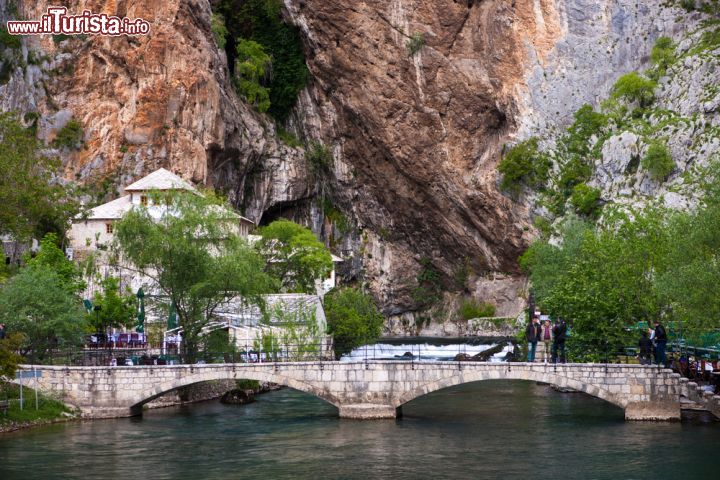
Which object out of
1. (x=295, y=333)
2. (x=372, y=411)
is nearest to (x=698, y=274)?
(x=372, y=411)

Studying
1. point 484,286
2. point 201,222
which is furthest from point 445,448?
point 484,286

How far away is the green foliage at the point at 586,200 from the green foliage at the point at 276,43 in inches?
1279

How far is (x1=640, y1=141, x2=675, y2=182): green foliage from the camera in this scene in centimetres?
6988

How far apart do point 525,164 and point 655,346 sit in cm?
→ 4826

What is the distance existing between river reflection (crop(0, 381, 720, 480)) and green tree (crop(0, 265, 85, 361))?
5600 millimetres

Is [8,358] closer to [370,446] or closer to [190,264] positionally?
[190,264]

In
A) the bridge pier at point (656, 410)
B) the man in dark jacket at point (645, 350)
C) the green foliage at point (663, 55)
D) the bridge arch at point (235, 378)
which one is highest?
the green foliage at point (663, 55)

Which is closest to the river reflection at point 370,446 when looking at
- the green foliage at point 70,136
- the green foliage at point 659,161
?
the green foliage at point 659,161

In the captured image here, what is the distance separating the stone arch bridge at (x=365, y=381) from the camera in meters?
42.8

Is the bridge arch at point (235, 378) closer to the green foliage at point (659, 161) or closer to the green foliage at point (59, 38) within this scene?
the green foliage at point (659, 161)

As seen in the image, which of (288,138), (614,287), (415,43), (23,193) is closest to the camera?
(614,287)

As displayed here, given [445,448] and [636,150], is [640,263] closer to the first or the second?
[445,448]

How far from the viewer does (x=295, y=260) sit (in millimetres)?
76250

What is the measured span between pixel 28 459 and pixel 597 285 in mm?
27743
